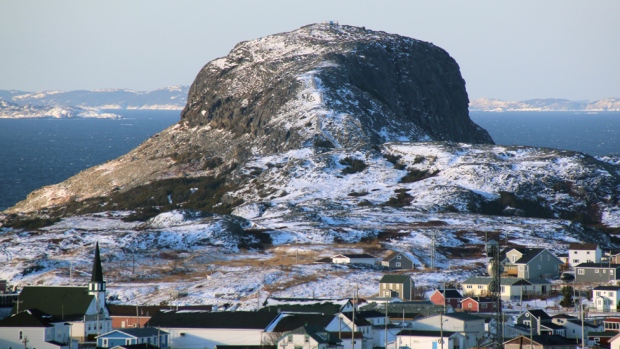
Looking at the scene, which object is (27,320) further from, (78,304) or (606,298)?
(606,298)

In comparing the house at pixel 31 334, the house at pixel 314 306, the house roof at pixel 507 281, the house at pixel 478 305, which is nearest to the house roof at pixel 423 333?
the house at pixel 314 306

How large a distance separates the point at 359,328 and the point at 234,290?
3669cm

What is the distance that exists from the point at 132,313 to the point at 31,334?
49.3 ft

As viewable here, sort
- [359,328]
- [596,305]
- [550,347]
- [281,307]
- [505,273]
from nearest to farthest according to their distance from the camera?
1. [550,347]
2. [359,328]
3. [281,307]
4. [596,305]
5. [505,273]

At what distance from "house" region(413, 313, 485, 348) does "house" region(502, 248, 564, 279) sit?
132ft

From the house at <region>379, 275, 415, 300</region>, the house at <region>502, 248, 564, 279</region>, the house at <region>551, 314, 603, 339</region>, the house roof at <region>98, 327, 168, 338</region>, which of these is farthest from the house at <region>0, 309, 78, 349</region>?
the house at <region>502, 248, 564, 279</region>

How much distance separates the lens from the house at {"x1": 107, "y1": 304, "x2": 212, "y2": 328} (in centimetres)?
10791

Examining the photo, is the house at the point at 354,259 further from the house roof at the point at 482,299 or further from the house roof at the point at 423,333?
the house roof at the point at 423,333

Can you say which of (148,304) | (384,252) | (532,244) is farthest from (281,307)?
(532,244)

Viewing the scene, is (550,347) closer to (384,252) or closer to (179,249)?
(384,252)

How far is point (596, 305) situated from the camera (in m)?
118

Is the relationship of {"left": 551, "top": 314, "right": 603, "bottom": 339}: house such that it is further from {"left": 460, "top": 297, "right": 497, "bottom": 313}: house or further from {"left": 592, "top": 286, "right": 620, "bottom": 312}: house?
{"left": 592, "top": 286, "right": 620, "bottom": 312}: house

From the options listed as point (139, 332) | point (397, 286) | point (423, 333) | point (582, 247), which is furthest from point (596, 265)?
point (139, 332)

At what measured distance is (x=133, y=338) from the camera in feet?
305
